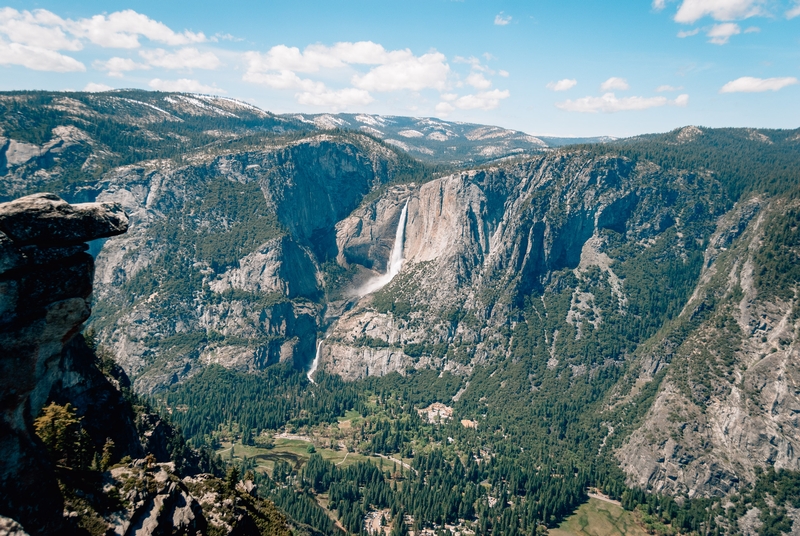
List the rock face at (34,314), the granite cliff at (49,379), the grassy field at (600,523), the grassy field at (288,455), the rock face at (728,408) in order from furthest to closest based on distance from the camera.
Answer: the grassy field at (288,455), the rock face at (728,408), the grassy field at (600,523), the granite cliff at (49,379), the rock face at (34,314)

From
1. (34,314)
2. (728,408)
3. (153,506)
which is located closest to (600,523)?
(728,408)

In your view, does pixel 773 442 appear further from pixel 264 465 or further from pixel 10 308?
pixel 10 308

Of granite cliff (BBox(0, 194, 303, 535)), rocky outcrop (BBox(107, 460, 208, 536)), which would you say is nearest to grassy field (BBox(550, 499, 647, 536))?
rocky outcrop (BBox(107, 460, 208, 536))

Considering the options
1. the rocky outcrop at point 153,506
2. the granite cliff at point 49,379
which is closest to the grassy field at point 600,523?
the rocky outcrop at point 153,506

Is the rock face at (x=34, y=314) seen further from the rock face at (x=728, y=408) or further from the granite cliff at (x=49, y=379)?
the rock face at (x=728, y=408)

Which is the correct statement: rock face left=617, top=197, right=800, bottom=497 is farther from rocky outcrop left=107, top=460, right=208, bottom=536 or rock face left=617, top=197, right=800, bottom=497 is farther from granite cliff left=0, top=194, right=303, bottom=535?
granite cliff left=0, top=194, right=303, bottom=535

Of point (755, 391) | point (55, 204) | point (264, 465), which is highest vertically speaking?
point (55, 204)

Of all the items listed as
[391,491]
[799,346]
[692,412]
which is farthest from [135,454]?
[799,346]
